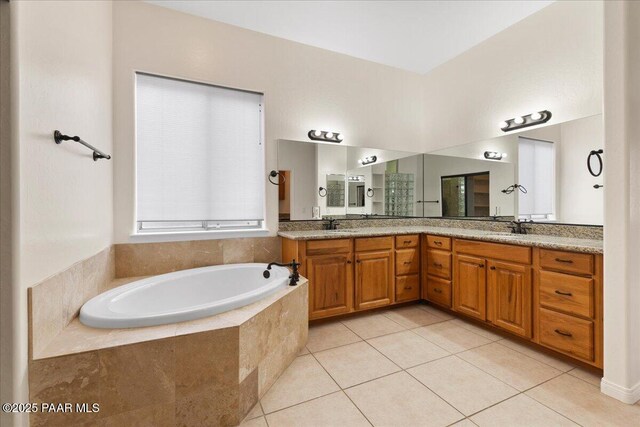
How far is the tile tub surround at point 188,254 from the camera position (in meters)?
2.40

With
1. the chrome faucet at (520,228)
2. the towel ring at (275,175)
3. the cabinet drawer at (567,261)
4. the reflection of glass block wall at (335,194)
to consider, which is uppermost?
the towel ring at (275,175)

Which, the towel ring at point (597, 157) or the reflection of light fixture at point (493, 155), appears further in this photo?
the reflection of light fixture at point (493, 155)

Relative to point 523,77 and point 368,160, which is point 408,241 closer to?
point 368,160

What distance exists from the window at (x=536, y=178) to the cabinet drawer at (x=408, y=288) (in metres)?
1.24

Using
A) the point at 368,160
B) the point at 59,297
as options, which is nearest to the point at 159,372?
the point at 59,297

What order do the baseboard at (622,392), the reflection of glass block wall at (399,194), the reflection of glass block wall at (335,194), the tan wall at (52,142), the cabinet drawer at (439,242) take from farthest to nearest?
1. the reflection of glass block wall at (399,194)
2. the reflection of glass block wall at (335,194)
3. the cabinet drawer at (439,242)
4. the baseboard at (622,392)
5. the tan wall at (52,142)

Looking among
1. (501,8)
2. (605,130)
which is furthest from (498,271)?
(501,8)

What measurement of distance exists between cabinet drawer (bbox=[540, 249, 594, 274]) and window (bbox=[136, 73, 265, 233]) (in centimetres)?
244

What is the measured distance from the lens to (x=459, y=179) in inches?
136

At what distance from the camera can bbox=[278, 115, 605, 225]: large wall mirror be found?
2.38 meters

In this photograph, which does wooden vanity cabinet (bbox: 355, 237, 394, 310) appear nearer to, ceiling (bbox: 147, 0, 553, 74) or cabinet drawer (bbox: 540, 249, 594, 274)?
cabinet drawer (bbox: 540, 249, 594, 274)

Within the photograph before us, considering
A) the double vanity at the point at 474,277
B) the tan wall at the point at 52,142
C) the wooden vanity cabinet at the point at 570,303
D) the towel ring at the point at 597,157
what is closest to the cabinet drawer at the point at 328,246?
the double vanity at the point at 474,277

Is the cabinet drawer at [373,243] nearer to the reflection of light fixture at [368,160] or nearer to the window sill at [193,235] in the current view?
the window sill at [193,235]

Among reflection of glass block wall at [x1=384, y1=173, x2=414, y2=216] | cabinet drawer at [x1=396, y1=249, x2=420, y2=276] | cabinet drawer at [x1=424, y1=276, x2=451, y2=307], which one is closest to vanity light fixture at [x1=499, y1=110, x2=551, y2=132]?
reflection of glass block wall at [x1=384, y1=173, x2=414, y2=216]
